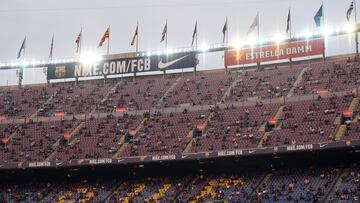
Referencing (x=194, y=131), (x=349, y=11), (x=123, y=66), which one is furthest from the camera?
(x=123, y=66)

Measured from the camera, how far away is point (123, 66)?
324 ft

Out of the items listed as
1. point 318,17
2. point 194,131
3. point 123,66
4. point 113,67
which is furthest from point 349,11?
point 113,67

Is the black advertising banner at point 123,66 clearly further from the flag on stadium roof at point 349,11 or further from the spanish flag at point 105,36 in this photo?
the flag on stadium roof at point 349,11

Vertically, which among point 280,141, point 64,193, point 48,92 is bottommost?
point 64,193

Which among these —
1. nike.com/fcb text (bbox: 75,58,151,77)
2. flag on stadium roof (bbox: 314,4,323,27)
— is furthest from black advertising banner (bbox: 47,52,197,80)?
flag on stadium roof (bbox: 314,4,323,27)

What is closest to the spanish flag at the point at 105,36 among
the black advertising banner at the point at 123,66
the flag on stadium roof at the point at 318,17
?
the black advertising banner at the point at 123,66

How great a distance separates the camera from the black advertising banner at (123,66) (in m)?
95.3

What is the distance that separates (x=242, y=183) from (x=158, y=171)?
1207cm

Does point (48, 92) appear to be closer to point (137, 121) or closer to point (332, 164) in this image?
point (137, 121)

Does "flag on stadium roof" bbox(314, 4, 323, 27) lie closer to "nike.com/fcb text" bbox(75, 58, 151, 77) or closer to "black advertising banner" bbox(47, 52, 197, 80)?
"black advertising banner" bbox(47, 52, 197, 80)

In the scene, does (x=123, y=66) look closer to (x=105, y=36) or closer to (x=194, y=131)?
(x=105, y=36)

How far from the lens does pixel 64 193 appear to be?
72.0 metres

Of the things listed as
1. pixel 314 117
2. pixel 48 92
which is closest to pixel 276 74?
pixel 314 117

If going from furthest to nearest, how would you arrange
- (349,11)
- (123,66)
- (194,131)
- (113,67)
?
(113,67) → (123,66) → (349,11) → (194,131)
